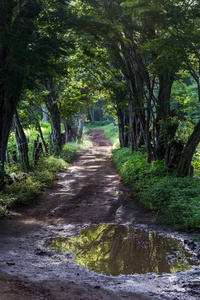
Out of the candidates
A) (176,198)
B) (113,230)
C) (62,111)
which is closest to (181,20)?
(176,198)

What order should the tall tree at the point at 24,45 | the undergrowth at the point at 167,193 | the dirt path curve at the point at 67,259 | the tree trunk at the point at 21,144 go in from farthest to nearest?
the tree trunk at the point at 21,144, the tall tree at the point at 24,45, the undergrowth at the point at 167,193, the dirt path curve at the point at 67,259

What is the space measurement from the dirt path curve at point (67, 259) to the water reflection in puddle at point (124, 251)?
213 mm

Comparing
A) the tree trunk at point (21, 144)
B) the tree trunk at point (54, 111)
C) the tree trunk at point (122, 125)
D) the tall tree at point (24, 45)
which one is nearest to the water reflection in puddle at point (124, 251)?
the tall tree at point (24, 45)

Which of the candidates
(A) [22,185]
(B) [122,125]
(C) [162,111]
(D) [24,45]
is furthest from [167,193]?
(B) [122,125]

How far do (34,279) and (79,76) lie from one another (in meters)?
19.5

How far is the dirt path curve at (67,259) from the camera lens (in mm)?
3588

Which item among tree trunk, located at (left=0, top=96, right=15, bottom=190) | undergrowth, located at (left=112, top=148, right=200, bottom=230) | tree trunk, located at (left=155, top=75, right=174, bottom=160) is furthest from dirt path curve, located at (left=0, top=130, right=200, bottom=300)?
tree trunk, located at (left=155, top=75, right=174, bottom=160)

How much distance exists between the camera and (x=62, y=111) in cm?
2109

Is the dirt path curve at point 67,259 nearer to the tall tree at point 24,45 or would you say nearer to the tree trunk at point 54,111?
the tall tree at point 24,45

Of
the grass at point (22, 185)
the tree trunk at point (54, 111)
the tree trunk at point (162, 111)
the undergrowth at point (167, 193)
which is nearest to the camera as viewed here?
the undergrowth at point (167, 193)

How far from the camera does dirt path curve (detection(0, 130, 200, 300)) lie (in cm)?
359

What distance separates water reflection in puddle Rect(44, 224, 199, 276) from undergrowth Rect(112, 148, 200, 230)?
0.78 meters

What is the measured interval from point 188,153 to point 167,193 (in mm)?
1926

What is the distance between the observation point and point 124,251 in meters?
5.22
